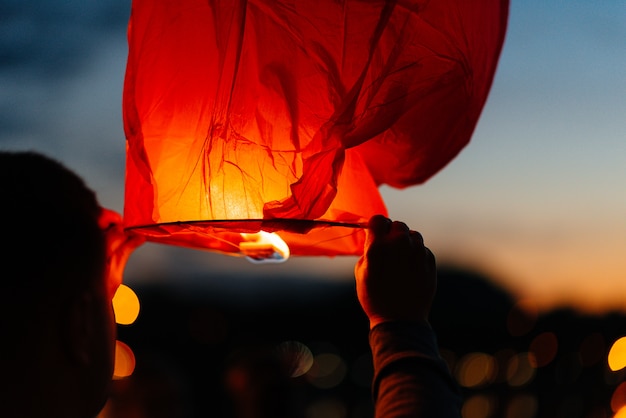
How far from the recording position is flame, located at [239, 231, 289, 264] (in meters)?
1.97

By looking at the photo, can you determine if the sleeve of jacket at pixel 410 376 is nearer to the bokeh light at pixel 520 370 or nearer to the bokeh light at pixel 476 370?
the bokeh light at pixel 476 370

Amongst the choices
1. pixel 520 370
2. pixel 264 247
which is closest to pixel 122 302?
pixel 264 247

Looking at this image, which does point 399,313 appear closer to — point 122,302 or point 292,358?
point 122,302

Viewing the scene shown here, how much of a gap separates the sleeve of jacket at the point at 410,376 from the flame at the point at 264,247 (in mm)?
319

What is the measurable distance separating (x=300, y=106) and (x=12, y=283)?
0.64 metres

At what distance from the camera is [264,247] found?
199 cm

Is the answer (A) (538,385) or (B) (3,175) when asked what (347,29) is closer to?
(B) (3,175)

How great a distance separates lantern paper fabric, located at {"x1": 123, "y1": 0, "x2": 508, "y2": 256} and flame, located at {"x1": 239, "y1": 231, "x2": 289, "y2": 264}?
0.59 feet

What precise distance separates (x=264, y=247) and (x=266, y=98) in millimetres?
377

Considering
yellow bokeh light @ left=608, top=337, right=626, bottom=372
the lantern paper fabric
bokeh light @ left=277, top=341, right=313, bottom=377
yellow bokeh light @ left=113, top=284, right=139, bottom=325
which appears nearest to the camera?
the lantern paper fabric

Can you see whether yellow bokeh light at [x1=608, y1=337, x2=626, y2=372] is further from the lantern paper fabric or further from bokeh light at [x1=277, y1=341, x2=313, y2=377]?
the lantern paper fabric

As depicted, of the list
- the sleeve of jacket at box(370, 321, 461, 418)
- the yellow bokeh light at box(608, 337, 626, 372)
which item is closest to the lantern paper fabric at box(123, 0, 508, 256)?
the sleeve of jacket at box(370, 321, 461, 418)

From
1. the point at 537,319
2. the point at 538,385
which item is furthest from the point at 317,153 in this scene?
the point at 537,319

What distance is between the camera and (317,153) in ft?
5.69
